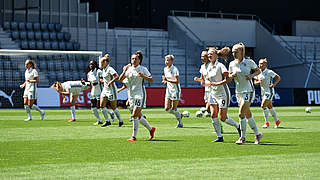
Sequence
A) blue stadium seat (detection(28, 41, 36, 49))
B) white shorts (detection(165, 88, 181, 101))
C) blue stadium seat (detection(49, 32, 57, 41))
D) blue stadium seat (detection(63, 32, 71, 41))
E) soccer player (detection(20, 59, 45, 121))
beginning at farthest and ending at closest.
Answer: blue stadium seat (detection(63, 32, 71, 41)) < blue stadium seat (detection(49, 32, 57, 41)) < blue stadium seat (detection(28, 41, 36, 49)) < soccer player (detection(20, 59, 45, 121)) < white shorts (detection(165, 88, 181, 101))

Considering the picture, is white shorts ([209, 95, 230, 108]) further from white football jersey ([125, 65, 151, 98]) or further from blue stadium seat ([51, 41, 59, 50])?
Result: blue stadium seat ([51, 41, 59, 50])

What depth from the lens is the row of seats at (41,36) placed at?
34.6 meters

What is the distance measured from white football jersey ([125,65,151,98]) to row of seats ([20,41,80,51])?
79.1 ft

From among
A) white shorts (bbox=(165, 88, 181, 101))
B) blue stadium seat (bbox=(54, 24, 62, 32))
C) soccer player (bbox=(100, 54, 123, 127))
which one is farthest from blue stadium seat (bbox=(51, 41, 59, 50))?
white shorts (bbox=(165, 88, 181, 101))

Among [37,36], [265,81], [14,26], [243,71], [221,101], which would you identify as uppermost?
[14,26]

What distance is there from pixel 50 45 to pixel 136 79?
24.6 metres

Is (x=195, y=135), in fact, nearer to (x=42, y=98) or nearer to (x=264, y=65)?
(x=264, y=65)

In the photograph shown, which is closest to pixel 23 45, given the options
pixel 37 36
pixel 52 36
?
pixel 37 36

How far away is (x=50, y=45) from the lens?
3475 cm

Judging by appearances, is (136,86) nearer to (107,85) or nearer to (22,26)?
(107,85)

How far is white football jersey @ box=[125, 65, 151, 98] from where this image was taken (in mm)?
11188

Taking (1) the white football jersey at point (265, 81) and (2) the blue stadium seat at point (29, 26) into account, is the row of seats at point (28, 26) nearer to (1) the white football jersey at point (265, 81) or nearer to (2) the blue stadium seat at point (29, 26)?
(2) the blue stadium seat at point (29, 26)

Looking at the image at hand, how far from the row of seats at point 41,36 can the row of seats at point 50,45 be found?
67cm

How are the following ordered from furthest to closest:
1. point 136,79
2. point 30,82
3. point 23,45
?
point 23,45 < point 30,82 < point 136,79
